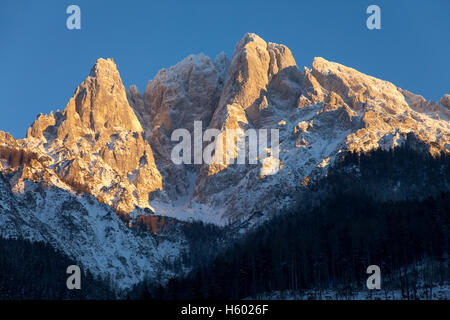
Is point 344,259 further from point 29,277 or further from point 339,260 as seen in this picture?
point 29,277

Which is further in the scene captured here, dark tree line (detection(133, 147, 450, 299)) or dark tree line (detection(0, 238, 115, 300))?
dark tree line (detection(0, 238, 115, 300))

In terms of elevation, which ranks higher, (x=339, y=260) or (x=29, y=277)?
(x=29, y=277)

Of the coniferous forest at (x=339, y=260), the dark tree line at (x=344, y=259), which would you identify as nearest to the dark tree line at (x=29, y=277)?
the coniferous forest at (x=339, y=260)

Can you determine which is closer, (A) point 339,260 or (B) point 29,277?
(A) point 339,260

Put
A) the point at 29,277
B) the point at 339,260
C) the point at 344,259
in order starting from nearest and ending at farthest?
the point at 344,259 < the point at 339,260 < the point at 29,277

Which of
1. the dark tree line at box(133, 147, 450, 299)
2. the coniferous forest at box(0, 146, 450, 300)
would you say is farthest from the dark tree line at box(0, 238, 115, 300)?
the dark tree line at box(133, 147, 450, 299)

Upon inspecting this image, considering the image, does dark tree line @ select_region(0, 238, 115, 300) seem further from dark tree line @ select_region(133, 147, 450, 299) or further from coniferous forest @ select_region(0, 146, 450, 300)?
dark tree line @ select_region(133, 147, 450, 299)

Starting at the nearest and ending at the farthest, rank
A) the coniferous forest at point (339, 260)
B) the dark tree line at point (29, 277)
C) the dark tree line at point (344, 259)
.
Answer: the coniferous forest at point (339, 260), the dark tree line at point (344, 259), the dark tree line at point (29, 277)

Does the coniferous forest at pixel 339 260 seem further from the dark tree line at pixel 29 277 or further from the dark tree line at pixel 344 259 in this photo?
the dark tree line at pixel 29 277

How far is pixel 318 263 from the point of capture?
5881 inches

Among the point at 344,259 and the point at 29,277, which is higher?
the point at 29,277

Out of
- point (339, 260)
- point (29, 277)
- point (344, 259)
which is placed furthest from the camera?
point (29, 277)

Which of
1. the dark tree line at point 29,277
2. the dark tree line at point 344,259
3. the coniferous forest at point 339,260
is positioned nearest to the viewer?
the coniferous forest at point 339,260

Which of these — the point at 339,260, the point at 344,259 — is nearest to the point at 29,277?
the point at 339,260
